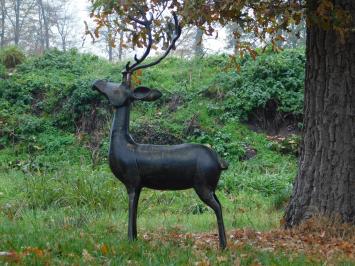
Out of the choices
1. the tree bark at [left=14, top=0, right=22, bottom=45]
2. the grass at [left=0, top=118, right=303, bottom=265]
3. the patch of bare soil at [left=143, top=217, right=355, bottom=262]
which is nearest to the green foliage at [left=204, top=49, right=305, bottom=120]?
the grass at [left=0, top=118, right=303, bottom=265]

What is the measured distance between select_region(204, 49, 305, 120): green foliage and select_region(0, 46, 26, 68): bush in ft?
25.8

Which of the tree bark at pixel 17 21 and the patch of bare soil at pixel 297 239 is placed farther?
the tree bark at pixel 17 21

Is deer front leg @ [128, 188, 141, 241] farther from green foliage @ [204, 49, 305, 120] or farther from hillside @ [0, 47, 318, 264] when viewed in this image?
green foliage @ [204, 49, 305, 120]

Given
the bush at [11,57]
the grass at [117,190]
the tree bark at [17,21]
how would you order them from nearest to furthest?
the grass at [117,190]
the bush at [11,57]
the tree bark at [17,21]

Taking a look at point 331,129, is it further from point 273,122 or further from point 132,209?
point 273,122

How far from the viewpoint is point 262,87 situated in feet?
54.4

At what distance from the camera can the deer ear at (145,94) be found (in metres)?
5.73

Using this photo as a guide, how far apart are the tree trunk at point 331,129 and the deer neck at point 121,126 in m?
2.55

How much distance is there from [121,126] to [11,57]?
16424mm

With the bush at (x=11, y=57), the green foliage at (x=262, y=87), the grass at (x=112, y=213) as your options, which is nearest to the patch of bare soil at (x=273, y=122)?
the green foliage at (x=262, y=87)

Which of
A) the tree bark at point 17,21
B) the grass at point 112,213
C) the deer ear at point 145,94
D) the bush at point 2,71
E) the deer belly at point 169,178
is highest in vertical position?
the tree bark at point 17,21

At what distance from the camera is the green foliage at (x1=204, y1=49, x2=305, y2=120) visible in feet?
52.9

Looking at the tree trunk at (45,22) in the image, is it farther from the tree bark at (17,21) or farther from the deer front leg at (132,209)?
the deer front leg at (132,209)

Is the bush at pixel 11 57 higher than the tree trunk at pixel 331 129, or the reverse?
the bush at pixel 11 57
